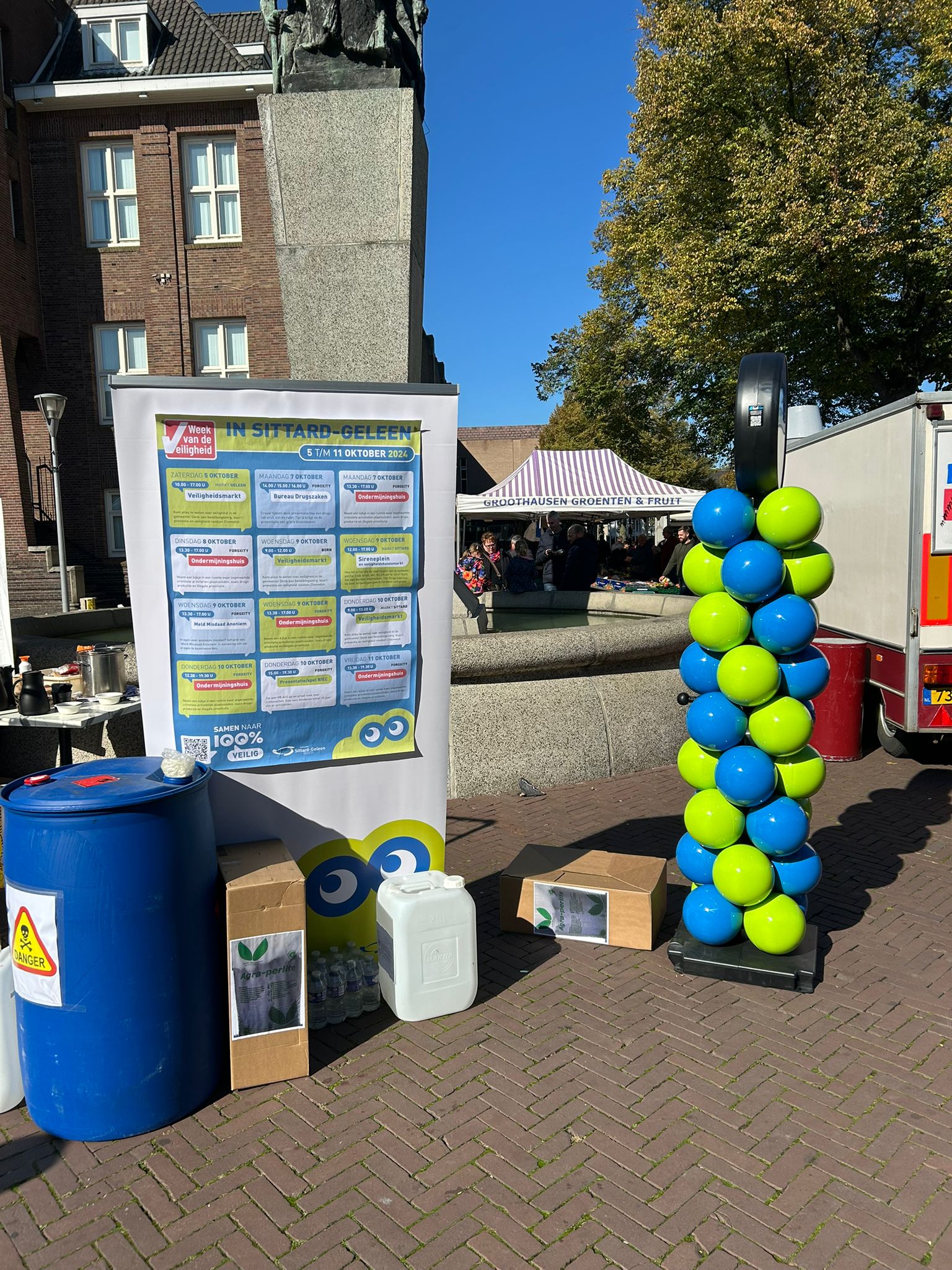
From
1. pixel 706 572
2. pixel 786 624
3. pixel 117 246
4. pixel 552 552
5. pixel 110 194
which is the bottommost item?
pixel 786 624

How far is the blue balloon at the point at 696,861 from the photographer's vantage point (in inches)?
173

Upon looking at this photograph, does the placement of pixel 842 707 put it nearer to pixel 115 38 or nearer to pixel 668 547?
pixel 668 547

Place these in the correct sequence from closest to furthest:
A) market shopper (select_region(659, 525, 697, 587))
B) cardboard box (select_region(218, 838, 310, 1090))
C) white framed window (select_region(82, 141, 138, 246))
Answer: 1. cardboard box (select_region(218, 838, 310, 1090))
2. market shopper (select_region(659, 525, 697, 587))
3. white framed window (select_region(82, 141, 138, 246))

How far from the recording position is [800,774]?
166 inches

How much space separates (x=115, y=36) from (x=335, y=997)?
27.5m

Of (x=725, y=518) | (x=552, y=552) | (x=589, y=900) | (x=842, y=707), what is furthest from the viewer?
(x=552, y=552)

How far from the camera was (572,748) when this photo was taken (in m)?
7.40

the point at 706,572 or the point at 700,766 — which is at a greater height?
the point at 706,572

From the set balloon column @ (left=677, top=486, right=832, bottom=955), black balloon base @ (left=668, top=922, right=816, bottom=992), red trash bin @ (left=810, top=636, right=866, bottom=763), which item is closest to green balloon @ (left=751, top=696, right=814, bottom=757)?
balloon column @ (left=677, top=486, right=832, bottom=955)

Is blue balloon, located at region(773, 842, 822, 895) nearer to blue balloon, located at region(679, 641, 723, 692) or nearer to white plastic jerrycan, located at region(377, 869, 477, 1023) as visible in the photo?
blue balloon, located at region(679, 641, 723, 692)

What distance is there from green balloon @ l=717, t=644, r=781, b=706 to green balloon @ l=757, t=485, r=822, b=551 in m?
0.50

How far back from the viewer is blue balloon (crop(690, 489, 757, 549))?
4.12 m

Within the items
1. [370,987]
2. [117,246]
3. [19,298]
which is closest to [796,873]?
[370,987]

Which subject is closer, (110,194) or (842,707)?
(842,707)
